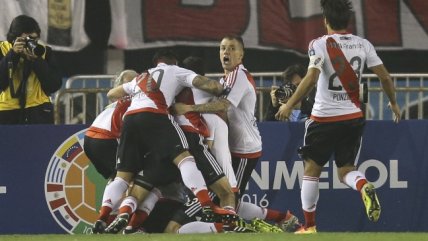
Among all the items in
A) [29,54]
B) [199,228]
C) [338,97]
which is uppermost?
[29,54]

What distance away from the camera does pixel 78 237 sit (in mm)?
12508

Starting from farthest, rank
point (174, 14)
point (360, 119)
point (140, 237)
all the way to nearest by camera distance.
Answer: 1. point (174, 14)
2. point (360, 119)
3. point (140, 237)

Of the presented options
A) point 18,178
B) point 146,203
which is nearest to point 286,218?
point 146,203

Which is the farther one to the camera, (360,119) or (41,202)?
(41,202)

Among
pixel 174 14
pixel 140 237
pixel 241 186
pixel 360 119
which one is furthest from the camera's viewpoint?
pixel 174 14

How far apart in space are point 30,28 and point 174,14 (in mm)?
2999

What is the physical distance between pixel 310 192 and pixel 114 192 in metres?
1.76

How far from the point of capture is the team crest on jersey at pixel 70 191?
1559 centimetres

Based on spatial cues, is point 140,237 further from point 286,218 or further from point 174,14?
point 174,14

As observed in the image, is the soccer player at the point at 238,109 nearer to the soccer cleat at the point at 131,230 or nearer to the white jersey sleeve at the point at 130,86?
the white jersey sleeve at the point at 130,86

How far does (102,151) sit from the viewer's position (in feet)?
48.9

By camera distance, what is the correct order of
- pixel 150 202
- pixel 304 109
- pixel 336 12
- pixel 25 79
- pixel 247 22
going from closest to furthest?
pixel 336 12
pixel 150 202
pixel 25 79
pixel 304 109
pixel 247 22

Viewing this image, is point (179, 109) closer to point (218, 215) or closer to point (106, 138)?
point (106, 138)

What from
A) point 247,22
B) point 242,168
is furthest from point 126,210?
point 247,22
